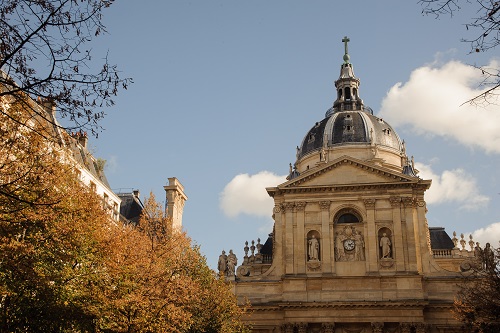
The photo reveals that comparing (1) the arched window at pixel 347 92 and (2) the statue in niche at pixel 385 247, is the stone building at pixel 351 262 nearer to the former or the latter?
(2) the statue in niche at pixel 385 247

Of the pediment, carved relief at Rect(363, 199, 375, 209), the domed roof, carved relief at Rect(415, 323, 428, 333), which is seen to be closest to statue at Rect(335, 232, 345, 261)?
carved relief at Rect(363, 199, 375, 209)

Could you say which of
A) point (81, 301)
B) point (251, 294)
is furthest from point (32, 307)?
point (251, 294)

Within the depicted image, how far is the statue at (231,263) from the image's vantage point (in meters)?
43.4

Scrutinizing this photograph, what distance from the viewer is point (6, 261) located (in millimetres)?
17562

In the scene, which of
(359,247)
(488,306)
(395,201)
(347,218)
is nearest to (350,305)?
(359,247)

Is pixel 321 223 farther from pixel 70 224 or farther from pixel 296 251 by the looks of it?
pixel 70 224

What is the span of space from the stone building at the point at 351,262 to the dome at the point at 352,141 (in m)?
11.2

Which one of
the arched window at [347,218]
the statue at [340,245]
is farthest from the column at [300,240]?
the arched window at [347,218]

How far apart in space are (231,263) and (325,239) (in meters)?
7.58

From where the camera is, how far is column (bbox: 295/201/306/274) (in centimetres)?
4169

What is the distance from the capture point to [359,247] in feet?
136

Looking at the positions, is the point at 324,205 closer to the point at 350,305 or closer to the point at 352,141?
the point at 350,305

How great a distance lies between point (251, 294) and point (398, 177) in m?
14.0

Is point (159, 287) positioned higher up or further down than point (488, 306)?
higher up
